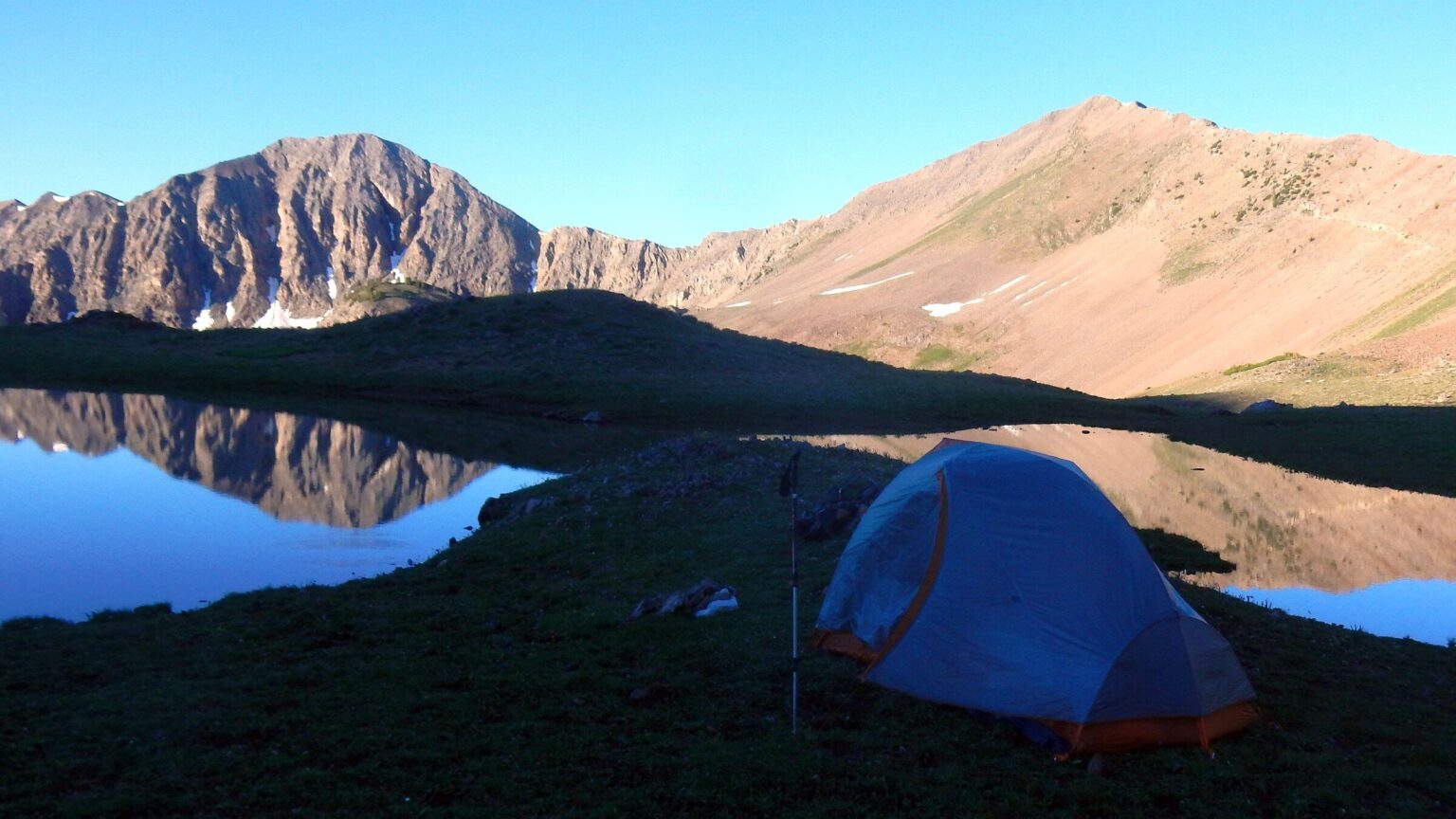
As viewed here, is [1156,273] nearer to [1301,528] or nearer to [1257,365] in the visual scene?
[1257,365]

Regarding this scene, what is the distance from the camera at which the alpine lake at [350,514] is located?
1938 cm

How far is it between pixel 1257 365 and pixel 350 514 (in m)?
65.0

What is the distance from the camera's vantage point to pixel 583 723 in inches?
433

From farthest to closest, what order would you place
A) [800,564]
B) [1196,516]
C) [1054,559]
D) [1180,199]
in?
[1180,199] < [1196,516] < [800,564] < [1054,559]

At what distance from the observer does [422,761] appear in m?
9.88

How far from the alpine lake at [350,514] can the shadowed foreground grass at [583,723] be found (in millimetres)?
4280

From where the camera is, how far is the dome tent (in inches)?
422

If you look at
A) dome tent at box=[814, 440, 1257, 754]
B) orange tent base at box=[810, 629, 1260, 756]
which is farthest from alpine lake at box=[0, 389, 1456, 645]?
dome tent at box=[814, 440, 1257, 754]

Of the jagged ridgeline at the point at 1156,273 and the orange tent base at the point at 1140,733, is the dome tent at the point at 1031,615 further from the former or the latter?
the jagged ridgeline at the point at 1156,273

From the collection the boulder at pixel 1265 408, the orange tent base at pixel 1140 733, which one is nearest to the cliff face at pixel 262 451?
the orange tent base at pixel 1140 733

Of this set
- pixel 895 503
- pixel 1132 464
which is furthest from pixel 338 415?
pixel 895 503

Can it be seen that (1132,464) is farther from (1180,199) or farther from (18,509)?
(1180,199)

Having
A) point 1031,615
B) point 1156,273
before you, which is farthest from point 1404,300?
point 1031,615

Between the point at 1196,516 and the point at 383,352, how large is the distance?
57249 mm
